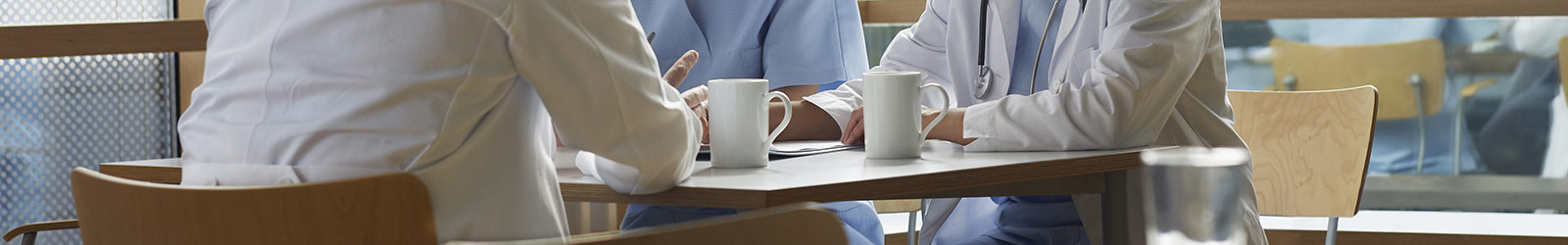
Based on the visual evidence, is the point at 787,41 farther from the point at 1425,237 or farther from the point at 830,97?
the point at 1425,237

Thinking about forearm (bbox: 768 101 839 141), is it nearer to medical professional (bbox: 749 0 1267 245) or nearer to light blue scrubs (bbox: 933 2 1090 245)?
medical professional (bbox: 749 0 1267 245)

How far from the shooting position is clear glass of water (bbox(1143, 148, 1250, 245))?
53 cm

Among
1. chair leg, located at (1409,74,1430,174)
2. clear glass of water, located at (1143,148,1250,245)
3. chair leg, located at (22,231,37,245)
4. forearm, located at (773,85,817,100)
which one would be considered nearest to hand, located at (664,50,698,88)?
forearm, located at (773,85,817,100)

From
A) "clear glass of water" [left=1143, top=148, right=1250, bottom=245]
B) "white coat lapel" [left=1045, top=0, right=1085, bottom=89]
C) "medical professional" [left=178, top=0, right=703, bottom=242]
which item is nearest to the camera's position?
"clear glass of water" [left=1143, top=148, right=1250, bottom=245]

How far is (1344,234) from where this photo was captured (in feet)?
9.87

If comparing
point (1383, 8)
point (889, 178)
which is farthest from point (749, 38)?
point (1383, 8)

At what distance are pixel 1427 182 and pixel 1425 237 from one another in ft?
0.44

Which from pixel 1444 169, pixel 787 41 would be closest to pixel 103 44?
pixel 787 41

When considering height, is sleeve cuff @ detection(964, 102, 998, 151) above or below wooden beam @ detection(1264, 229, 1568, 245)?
above

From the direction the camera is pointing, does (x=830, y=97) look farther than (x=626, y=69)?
Yes

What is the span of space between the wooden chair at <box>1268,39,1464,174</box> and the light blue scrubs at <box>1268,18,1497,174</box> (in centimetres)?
1

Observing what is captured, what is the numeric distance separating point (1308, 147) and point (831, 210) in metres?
0.98

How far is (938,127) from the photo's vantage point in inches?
60.9

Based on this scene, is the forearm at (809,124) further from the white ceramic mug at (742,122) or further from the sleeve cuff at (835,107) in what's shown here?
the white ceramic mug at (742,122)
